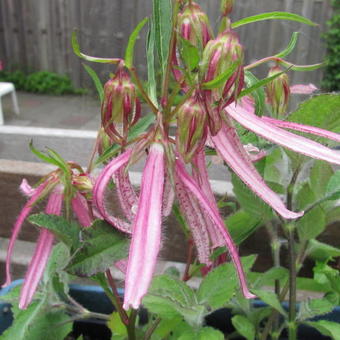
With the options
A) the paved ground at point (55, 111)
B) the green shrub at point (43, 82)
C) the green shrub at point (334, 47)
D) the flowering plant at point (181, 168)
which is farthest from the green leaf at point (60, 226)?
the green shrub at point (43, 82)

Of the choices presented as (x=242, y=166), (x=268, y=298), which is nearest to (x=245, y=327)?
(x=268, y=298)

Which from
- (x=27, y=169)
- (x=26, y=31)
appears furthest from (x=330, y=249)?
(x=26, y=31)

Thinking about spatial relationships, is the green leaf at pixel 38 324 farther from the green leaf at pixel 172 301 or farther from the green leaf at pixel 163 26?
the green leaf at pixel 163 26

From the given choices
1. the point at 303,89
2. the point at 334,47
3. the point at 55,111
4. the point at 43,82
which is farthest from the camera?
the point at 43,82

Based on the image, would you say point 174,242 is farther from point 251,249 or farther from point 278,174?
point 278,174

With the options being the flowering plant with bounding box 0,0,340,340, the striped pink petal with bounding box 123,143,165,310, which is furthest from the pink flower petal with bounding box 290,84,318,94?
the striped pink petal with bounding box 123,143,165,310

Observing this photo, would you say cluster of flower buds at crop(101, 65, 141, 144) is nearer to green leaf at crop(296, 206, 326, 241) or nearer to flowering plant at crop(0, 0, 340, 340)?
flowering plant at crop(0, 0, 340, 340)

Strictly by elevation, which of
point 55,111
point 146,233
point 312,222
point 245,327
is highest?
point 146,233

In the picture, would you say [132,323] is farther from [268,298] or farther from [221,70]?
[221,70]
